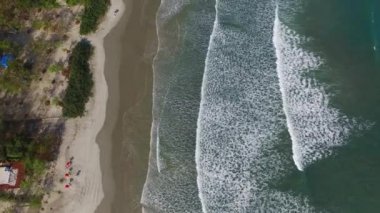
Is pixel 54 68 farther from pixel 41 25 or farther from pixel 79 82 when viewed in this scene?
pixel 41 25

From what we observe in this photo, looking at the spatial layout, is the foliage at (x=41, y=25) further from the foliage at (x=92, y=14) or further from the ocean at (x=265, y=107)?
the ocean at (x=265, y=107)

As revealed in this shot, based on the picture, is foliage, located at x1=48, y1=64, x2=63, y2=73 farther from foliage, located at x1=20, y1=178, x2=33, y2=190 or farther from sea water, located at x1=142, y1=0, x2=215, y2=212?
foliage, located at x1=20, y1=178, x2=33, y2=190

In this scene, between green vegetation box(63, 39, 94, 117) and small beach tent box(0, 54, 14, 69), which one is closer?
green vegetation box(63, 39, 94, 117)

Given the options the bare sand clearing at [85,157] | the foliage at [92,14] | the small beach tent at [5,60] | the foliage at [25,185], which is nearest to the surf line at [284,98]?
the bare sand clearing at [85,157]

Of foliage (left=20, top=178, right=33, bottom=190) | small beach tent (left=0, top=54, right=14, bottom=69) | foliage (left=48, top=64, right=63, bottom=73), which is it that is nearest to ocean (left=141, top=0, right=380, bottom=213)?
foliage (left=48, top=64, right=63, bottom=73)

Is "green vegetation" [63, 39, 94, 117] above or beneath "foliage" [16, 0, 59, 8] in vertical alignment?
beneath

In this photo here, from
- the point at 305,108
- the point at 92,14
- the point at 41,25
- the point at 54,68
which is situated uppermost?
the point at 92,14

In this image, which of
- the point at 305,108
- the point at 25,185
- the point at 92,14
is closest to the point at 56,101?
the point at 25,185
